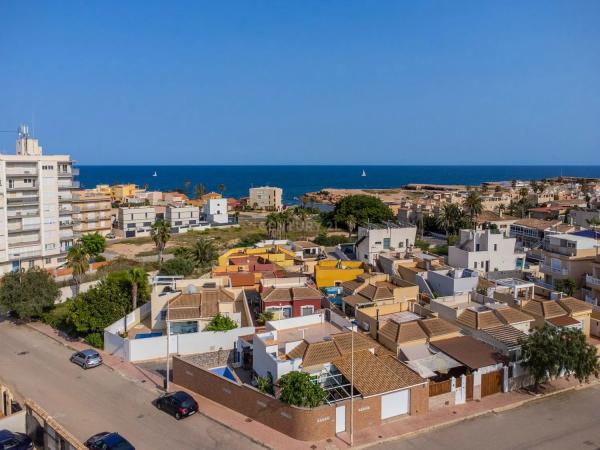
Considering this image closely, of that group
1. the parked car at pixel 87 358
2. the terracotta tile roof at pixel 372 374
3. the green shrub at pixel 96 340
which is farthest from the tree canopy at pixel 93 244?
the terracotta tile roof at pixel 372 374

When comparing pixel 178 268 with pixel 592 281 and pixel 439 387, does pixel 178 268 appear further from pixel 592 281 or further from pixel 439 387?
pixel 592 281

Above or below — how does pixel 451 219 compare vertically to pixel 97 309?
above

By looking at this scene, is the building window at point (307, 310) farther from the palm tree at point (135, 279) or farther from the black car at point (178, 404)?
the black car at point (178, 404)

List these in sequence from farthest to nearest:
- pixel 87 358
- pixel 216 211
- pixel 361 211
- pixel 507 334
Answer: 1. pixel 216 211
2. pixel 361 211
3. pixel 87 358
4. pixel 507 334

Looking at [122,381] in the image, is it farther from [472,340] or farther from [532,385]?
[532,385]

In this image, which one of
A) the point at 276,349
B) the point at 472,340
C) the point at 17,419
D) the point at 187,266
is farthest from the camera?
the point at 187,266

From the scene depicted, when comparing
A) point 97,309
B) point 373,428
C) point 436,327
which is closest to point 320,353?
point 373,428

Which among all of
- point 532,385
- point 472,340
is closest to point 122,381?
point 472,340
